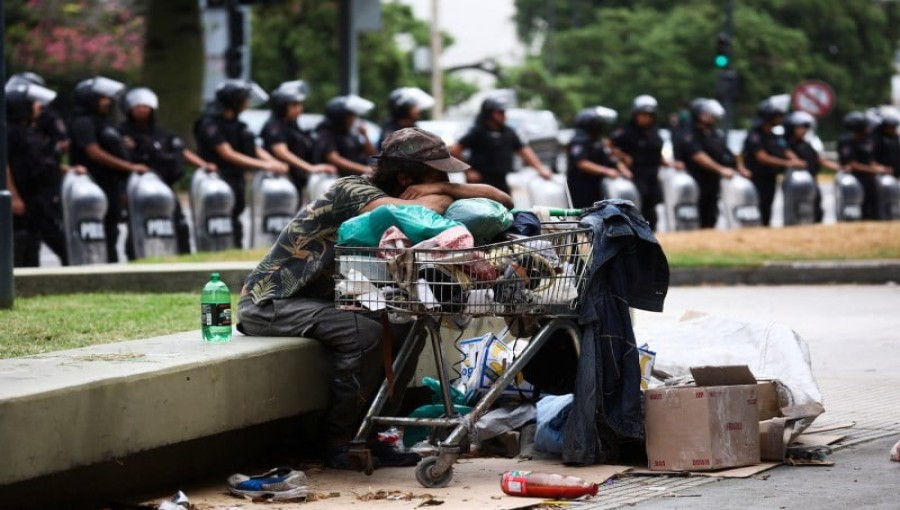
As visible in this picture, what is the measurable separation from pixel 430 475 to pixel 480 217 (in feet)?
3.19

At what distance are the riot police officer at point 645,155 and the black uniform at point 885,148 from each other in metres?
3.93

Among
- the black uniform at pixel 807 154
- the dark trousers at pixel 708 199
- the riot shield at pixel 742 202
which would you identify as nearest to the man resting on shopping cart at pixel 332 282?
the riot shield at pixel 742 202

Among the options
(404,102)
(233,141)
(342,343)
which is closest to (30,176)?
(233,141)

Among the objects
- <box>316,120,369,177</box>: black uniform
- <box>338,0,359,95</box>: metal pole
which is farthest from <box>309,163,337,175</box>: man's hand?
<box>338,0,359,95</box>: metal pole

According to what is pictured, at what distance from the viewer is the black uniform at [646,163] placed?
1953cm

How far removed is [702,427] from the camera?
6.35m

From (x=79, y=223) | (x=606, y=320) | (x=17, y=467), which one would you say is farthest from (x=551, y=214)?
(x=79, y=223)

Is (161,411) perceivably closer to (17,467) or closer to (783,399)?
(17,467)

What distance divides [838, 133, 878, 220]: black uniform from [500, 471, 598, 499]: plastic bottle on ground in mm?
16665

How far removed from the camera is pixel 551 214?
22.8 ft

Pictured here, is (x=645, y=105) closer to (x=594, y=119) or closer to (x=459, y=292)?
(x=594, y=119)

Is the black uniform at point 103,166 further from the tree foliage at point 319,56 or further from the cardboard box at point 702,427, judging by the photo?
the tree foliage at point 319,56

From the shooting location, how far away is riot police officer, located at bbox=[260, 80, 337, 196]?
56.7ft

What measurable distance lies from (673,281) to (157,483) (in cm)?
891
